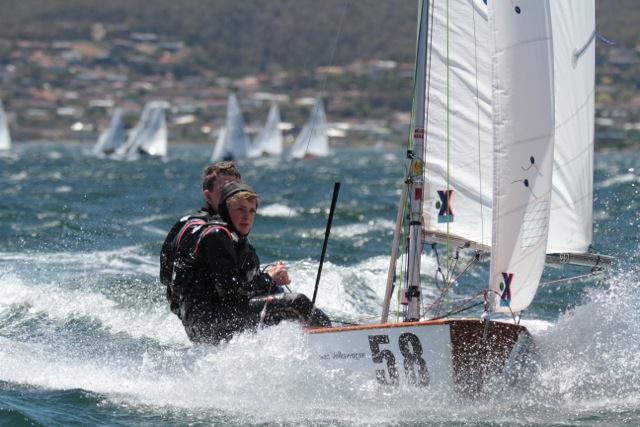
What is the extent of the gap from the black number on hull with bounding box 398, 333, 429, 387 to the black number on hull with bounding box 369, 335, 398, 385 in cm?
6

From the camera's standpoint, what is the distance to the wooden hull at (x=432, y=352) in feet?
21.8

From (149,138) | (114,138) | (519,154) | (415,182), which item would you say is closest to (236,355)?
(415,182)

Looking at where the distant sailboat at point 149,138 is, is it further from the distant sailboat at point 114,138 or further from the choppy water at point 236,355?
the choppy water at point 236,355

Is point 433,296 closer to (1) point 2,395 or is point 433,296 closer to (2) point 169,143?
(1) point 2,395

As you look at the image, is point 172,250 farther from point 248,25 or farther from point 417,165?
point 248,25

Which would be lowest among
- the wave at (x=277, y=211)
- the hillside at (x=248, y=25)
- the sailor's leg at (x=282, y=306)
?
the sailor's leg at (x=282, y=306)

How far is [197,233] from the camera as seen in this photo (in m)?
7.12

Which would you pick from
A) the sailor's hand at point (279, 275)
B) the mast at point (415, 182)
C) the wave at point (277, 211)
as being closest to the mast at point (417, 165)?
the mast at point (415, 182)

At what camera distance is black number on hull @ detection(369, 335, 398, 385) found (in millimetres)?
6738

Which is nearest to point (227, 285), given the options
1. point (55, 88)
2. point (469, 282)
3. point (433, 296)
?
point (433, 296)

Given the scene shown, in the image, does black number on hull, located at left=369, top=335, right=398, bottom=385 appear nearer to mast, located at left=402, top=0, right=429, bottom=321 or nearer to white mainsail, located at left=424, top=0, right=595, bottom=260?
mast, located at left=402, top=0, right=429, bottom=321

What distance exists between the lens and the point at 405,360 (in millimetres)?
6719

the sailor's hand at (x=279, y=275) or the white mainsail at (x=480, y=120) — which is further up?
the white mainsail at (x=480, y=120)

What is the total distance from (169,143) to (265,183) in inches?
3496
